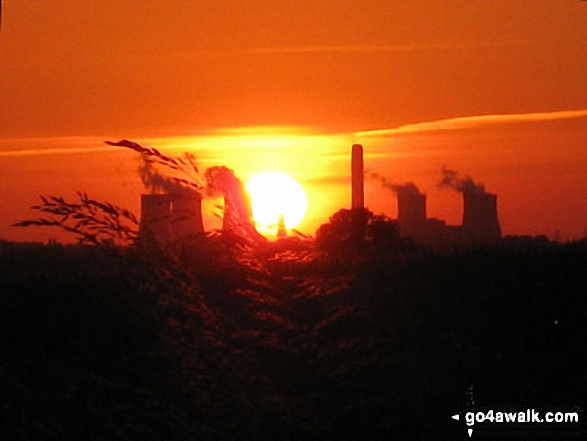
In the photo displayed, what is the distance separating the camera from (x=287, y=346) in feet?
32.1

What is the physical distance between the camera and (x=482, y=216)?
83.2 metres

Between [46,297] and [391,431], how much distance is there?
2934 mm

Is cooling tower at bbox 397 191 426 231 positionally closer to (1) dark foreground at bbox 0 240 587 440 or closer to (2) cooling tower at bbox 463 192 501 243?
(2) cooling tower at bbox 463 192 501 243

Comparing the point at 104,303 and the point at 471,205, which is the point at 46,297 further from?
the point at 471,205

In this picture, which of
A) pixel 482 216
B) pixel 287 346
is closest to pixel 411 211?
pixel 482 216

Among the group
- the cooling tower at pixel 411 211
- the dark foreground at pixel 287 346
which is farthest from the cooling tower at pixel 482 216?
the dark foreground at pixel 287 346

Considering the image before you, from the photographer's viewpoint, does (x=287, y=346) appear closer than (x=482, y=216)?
Yes

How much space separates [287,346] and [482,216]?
74.5 m

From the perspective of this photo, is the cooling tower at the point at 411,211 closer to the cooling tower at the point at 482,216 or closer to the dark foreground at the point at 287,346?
the cooling tower at the point at 482,216

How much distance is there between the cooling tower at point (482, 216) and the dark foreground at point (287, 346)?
67.3 metres

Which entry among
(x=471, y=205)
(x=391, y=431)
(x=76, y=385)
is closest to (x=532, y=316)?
(x=391, y=431)

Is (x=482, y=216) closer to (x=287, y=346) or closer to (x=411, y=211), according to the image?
(x=411, y=211)

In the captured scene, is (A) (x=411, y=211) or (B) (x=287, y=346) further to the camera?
(A) (x=411, y=211)

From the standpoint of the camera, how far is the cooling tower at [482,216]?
80.4 meters
